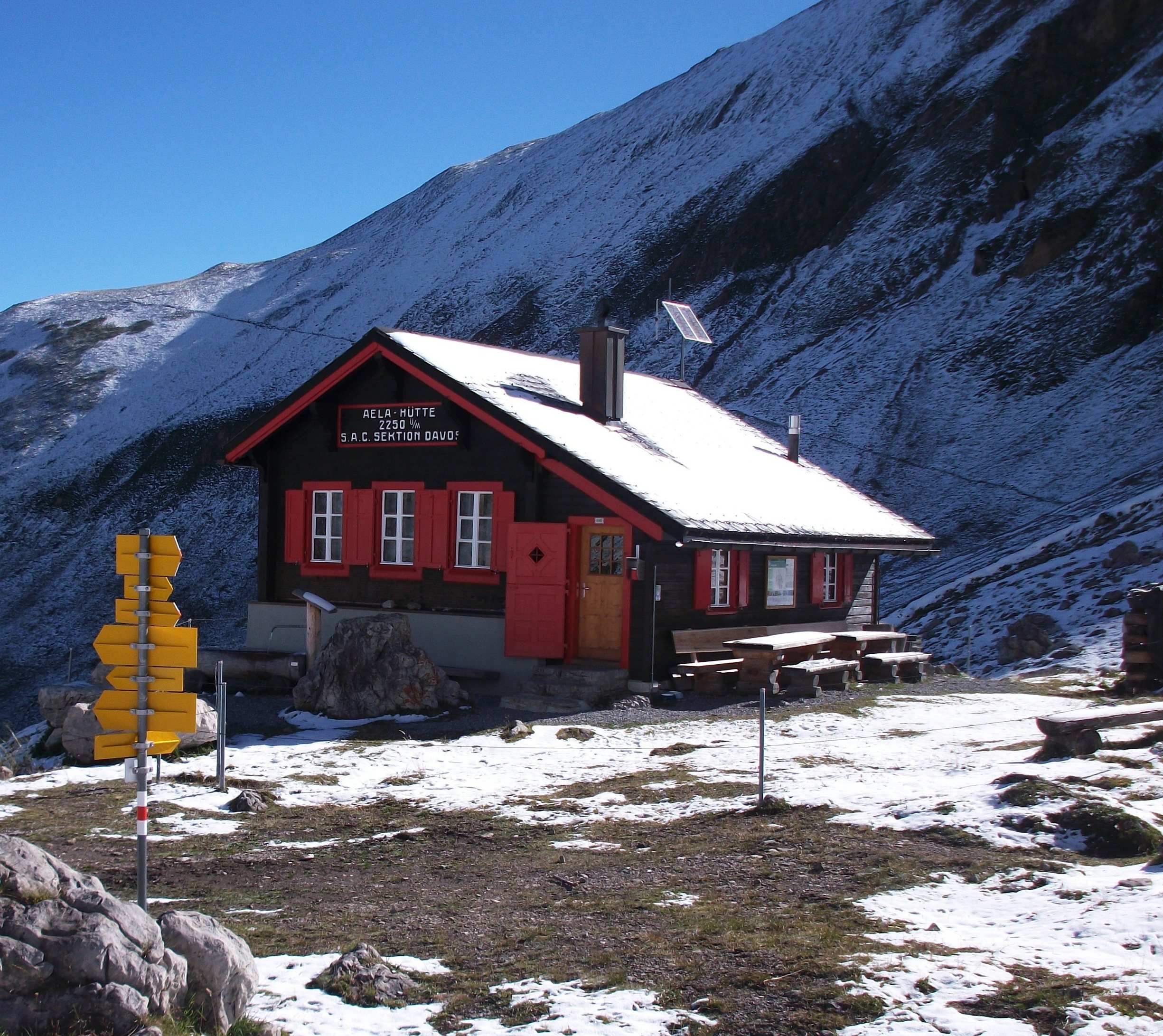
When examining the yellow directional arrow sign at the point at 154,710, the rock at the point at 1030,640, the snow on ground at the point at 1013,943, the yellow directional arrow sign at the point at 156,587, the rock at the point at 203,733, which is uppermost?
the yellow directional arrow sign at the point at 156,587

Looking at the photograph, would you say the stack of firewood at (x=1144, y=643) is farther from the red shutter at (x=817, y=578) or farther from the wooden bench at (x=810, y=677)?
the red shutter at (x=817, y=578)

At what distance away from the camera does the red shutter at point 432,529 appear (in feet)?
65.5

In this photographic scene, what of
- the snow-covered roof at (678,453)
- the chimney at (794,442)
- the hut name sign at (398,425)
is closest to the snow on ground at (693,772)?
the snow-covered roof at (678,453)

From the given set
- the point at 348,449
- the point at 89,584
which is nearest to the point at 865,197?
the point at 89,584

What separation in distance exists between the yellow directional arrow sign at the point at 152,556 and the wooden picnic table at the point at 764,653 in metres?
12.2

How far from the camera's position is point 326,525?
21781mm

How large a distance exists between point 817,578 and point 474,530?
6.83m

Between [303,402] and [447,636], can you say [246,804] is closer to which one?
[447,636]

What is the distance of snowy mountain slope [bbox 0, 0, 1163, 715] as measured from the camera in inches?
1655

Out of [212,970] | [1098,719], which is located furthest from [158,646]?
[1098,719]

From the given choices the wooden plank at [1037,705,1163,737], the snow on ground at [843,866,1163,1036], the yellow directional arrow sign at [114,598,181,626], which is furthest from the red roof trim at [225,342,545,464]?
the snow on ground at [843,866,1163,1036]

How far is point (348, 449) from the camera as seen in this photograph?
70.2 feet

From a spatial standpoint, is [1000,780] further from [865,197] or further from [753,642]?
[865,197]

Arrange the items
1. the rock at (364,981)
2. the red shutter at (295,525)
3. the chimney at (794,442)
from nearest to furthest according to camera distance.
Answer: the rock at (364,981) < the red shutter at (295,525) < the chimney at (794,442)
